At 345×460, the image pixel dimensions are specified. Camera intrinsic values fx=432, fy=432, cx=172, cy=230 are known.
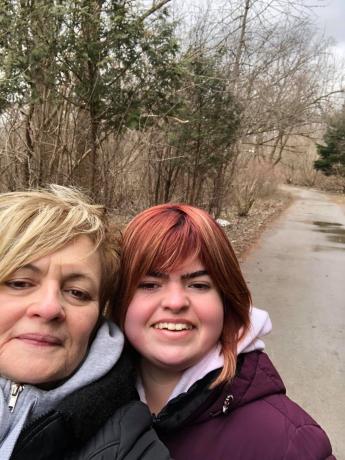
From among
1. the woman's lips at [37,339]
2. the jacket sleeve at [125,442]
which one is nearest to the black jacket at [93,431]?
the jacket sleeve at [125,442]

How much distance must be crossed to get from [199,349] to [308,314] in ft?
16.1

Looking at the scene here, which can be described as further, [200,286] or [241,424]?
[200,286]

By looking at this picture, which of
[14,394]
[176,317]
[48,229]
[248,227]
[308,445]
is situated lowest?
[248,227]

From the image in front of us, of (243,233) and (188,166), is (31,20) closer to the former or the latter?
(188,166)

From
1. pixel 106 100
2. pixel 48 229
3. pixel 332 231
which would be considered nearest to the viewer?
pixel 48 229

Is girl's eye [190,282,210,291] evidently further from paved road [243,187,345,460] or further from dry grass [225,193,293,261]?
dry grass [225,193,293,261]

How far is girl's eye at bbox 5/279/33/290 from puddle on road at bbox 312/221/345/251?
1043cm

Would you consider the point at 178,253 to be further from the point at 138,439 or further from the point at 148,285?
the point at 138,439

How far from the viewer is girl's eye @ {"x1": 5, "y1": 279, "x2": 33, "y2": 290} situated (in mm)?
1128

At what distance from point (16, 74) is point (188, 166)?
5.79 m

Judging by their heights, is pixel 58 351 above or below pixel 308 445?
above

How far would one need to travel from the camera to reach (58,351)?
1.09 m

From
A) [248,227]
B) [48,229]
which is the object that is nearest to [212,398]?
[48,229]

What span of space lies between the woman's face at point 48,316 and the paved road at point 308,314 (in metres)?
2.72
